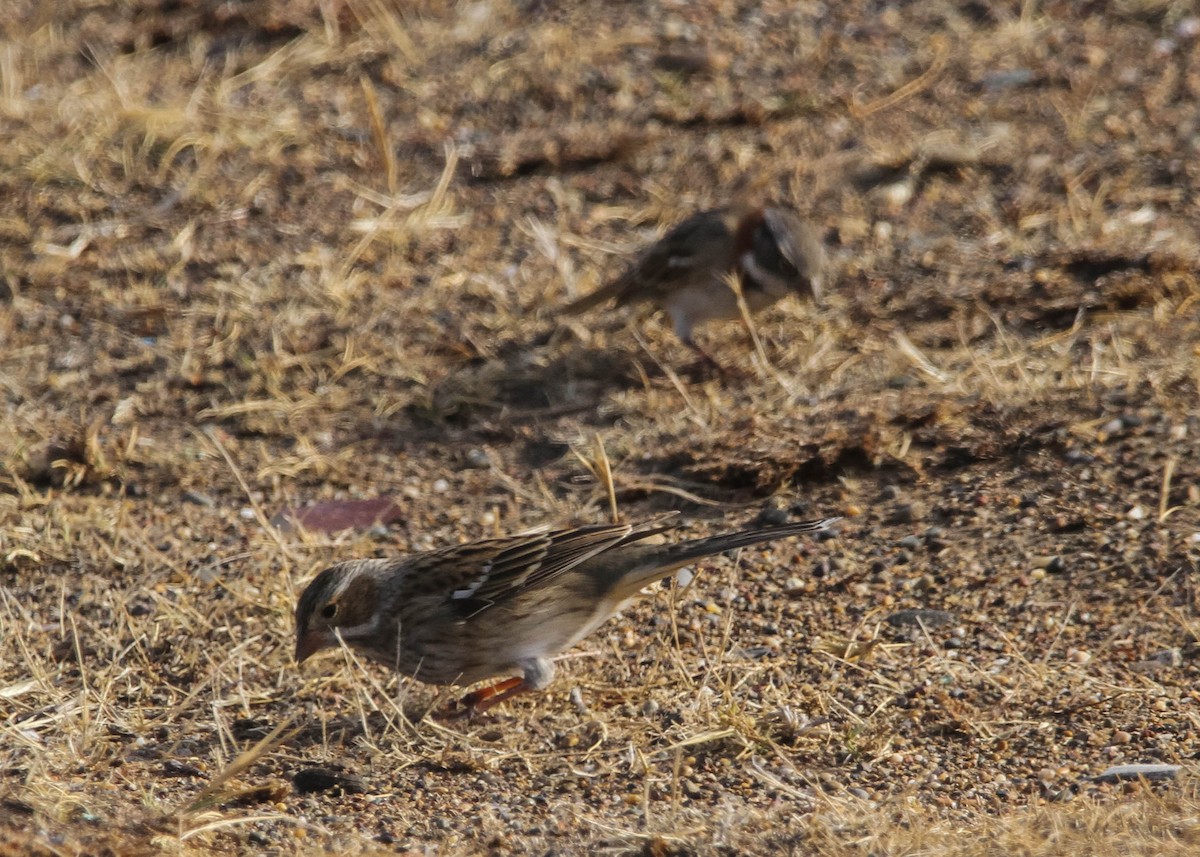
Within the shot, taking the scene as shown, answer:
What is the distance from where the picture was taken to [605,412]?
759 centimetres

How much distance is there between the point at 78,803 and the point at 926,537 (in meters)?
3.19

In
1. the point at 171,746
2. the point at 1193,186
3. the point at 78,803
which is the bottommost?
the point at 1193,186

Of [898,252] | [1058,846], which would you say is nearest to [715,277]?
[898,252]

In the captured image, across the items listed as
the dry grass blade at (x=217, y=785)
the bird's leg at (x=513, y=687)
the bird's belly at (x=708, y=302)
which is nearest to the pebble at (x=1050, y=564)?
the bird's leg at (x=513, y=687)

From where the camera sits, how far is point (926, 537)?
20.4 ft

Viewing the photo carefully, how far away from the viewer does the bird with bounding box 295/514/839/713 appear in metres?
5.66

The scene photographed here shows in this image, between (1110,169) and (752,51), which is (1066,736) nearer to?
(1110,169)

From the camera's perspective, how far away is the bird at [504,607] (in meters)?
5.66

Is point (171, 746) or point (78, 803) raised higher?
point (78, 803)

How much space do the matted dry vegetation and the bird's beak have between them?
162 millimetres

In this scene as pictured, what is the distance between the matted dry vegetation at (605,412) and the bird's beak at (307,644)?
16cm

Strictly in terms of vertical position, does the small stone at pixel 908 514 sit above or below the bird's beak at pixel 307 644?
below

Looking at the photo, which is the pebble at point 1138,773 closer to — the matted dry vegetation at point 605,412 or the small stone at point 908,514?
the matted dry vegetation at point 605,412

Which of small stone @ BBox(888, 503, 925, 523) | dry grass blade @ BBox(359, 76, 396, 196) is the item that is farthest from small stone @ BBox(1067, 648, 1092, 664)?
dry grass blade @ BBox(359, 76, 396, 196)
